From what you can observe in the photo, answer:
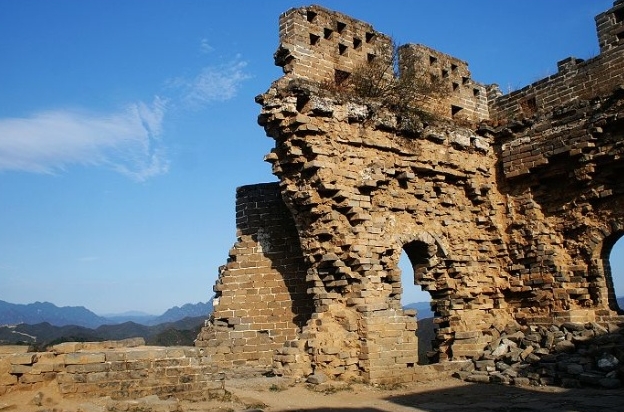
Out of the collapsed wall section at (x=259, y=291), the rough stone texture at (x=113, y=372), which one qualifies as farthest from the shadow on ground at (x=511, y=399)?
the collapsed wall section at (x=259, y=291)

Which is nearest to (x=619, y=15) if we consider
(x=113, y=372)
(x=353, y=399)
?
(x=353, y=399)

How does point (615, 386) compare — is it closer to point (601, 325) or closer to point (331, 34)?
point (601, 325)

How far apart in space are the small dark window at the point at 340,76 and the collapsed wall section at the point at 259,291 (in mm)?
2813

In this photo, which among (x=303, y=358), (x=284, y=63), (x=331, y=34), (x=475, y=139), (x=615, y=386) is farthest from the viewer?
(x=475, y=139)

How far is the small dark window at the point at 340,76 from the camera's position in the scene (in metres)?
12.1

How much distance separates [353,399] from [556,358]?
4023mm

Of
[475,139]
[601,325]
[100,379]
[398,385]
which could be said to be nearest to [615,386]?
[601,325]

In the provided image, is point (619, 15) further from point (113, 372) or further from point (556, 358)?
point (113, 372)

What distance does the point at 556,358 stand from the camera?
32.9 feet

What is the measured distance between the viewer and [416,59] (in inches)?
521

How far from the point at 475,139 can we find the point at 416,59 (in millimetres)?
2347

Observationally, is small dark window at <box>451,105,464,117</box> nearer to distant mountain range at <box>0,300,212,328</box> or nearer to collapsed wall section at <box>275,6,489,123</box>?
collapsed wall section at <box>275,6,489,123</box>

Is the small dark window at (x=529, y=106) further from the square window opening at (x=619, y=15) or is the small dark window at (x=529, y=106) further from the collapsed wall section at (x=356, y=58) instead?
the square window opening at (x=619, y=15)

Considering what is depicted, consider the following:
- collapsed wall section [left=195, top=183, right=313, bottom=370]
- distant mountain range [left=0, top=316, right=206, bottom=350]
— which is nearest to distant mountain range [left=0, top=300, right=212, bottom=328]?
distant mountain range [left=0, top=316, right=206, bottom=350]
